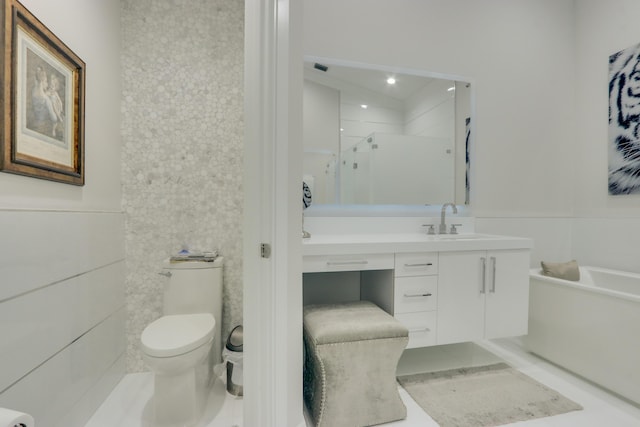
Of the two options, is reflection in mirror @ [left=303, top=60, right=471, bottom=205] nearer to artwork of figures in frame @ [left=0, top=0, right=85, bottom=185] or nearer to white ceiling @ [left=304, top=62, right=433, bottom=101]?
white ceiling @ [left=304, top=62, right=433, bottom=101]

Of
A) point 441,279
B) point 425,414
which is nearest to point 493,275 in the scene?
point 441,279

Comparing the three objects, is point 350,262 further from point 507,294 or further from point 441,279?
point 507,294

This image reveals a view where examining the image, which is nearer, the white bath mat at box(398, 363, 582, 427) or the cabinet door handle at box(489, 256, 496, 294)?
the white bath mat at box(398, 363, 582, 427)

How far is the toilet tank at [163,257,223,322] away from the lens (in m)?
1.73

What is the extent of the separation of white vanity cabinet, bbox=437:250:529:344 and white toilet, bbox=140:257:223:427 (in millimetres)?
1376

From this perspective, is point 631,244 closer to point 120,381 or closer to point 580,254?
point 580,254

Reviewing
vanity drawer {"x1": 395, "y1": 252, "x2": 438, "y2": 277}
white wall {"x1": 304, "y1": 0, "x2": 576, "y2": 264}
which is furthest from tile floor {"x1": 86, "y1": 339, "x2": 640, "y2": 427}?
white wall {"x1": 304, "y1": 0, "x2": 576, "y2": 264}

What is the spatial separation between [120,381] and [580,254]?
3708mm

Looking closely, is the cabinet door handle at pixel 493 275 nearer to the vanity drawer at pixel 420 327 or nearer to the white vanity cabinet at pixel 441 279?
the white vanity cabinet at pixel 441 279

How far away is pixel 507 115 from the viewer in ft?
7.81

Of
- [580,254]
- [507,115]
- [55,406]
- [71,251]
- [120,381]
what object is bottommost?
[120,381]

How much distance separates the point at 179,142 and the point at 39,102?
0.74m

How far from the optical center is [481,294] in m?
1.74

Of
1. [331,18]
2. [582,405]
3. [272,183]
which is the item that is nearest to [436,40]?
[331,18]
